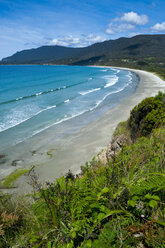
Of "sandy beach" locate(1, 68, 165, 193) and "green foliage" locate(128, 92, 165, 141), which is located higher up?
"green foliage" locate(128, 92, 165, 141)

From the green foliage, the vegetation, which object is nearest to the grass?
the green foliage

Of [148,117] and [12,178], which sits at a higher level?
[148,117]

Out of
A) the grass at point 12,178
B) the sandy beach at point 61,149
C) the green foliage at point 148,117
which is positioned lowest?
the grass at point 12,178

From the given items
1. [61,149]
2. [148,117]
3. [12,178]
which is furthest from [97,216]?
[61,149]

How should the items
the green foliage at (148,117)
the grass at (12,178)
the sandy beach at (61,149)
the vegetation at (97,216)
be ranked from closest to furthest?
the vegetation at (97,216) < the green foliage at (148,117) < the grass at (12,178) < the sandy beach at (61,149)

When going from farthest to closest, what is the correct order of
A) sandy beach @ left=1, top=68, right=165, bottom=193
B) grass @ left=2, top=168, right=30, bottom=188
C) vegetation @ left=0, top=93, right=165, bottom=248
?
1. sandy beach @ left=1, top=68, right=165, bottom=193
2. grass @ left=2, top=168, right=30, bottom=188
3. vegetation @ left=0, top=93, right=165, bottom=248

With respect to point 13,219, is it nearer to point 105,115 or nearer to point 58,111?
point 105,115

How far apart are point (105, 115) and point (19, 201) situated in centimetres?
1868

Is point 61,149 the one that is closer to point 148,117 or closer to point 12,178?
point 12,178

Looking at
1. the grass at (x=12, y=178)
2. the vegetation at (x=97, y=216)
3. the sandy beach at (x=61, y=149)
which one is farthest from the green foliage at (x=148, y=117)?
the grass at (x=12, y=178)

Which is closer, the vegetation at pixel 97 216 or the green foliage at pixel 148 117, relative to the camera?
the vegetation at pixel 97 216

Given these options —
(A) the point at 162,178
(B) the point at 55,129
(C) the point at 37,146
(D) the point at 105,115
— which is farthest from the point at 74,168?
(D) the point at 105,115

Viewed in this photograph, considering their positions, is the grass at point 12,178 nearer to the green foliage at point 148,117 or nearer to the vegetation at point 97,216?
the green foliage at point 148,117

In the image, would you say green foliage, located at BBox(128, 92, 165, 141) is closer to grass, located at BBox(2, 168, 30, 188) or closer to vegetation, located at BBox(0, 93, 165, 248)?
vegetation, located at BBox(0, 93, 165, 248)
